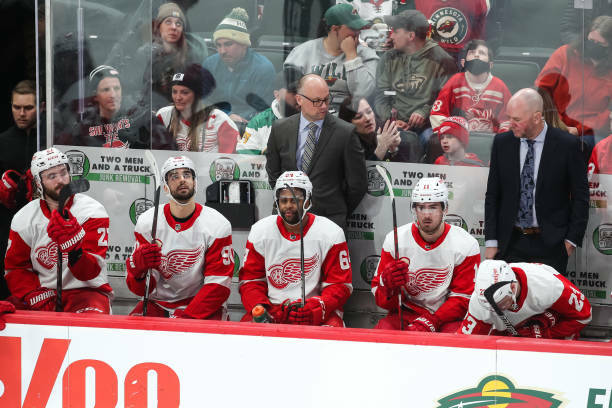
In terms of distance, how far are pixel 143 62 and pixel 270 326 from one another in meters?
3.17

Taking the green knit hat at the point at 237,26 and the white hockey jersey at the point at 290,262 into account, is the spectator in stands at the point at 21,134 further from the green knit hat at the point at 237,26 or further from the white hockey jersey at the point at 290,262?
the white hockey jersey at the point at 290,262

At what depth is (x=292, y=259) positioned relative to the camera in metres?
4.97

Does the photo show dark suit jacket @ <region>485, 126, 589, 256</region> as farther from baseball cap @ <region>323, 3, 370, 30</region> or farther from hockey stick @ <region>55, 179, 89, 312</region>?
hockey stick @ <region>55, 179, 89, 312</region>

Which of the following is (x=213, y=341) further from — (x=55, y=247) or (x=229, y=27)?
(x=229, y=27)

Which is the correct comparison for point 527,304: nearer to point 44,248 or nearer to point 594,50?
point 594,50

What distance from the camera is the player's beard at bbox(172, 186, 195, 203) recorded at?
5.04 meters

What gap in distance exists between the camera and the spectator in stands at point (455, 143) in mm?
5906

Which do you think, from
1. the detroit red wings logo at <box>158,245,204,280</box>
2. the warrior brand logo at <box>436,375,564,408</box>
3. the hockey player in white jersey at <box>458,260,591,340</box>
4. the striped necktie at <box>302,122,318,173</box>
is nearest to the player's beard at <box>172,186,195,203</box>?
the detroit red wings logo at <box>158,245,204,280</box>

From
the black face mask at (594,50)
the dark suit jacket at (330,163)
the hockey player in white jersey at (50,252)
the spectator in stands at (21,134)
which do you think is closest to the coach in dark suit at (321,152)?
the dark suit jacket at (330,163)

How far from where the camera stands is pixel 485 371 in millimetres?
3451

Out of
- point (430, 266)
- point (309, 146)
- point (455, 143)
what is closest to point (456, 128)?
point (455, 143)

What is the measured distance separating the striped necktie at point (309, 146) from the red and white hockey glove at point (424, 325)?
1.40m

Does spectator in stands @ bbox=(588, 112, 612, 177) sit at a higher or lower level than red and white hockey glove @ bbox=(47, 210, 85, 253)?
higher

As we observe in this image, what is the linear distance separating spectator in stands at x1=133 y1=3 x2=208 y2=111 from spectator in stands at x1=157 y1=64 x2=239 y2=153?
6 cm
